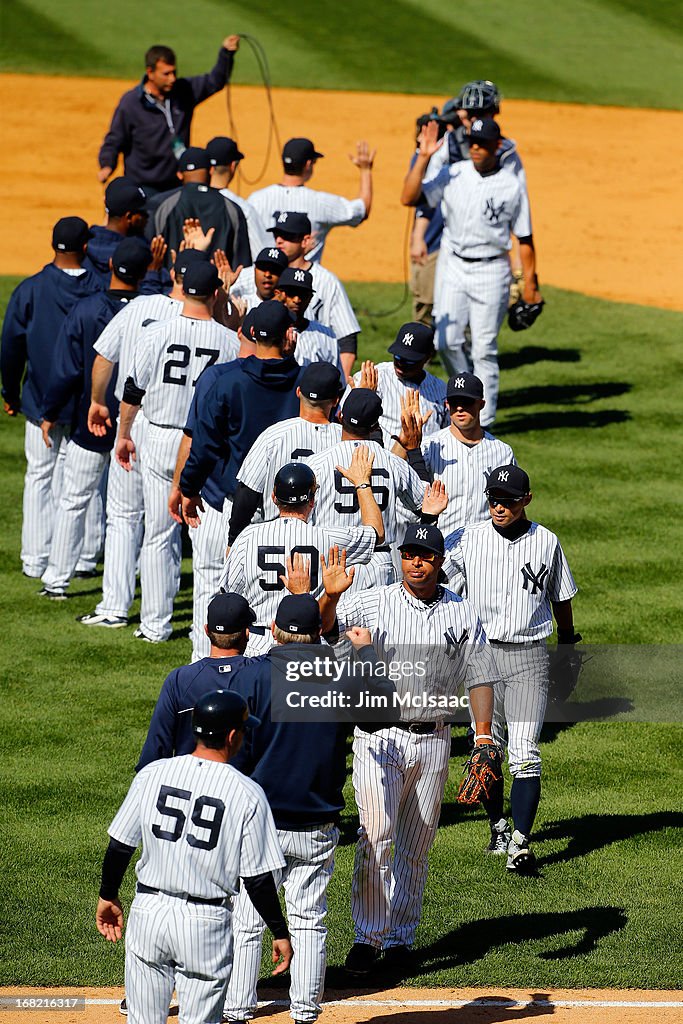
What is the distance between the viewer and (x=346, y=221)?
11.0 meters

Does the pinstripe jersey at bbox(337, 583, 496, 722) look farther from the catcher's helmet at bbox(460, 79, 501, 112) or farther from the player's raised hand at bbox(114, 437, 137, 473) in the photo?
the catcher's helmet at bbox(460, 79, 501, 112)

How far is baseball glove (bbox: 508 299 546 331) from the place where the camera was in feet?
40.0

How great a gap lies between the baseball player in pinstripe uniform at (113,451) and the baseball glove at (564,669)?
105 inches

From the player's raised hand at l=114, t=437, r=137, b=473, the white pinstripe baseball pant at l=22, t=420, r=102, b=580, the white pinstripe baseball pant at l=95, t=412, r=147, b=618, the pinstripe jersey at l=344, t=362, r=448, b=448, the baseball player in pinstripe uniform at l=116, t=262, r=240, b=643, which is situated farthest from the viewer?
the white pinstripe baseball pant at l=22, t=420, r=102, b=580

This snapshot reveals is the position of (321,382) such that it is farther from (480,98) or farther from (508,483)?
(480,98)

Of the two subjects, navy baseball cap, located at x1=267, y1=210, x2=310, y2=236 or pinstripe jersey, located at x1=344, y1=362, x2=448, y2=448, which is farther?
navy baseball cap, located at x1=267, y1=210, x2=310, y2=236

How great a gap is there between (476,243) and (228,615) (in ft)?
20.6

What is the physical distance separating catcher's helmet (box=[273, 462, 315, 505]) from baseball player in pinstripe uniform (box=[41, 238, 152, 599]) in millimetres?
3311

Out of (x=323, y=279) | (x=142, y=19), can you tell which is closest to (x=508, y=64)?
(x=142, y=19)

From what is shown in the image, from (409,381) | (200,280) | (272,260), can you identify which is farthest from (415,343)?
(200,280)

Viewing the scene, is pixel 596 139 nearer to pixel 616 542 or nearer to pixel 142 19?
pixel 142 19

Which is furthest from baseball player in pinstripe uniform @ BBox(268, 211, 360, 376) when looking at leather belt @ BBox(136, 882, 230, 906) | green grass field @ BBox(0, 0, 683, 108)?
green grass field @ BBox(0, 0, 683, 108)

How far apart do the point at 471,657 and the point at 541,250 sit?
13587 millimetres

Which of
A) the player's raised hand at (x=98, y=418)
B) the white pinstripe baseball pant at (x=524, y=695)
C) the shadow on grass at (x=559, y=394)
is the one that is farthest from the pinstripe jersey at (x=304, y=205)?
the white pinstripe baseball pant at (x=524, y=695)
